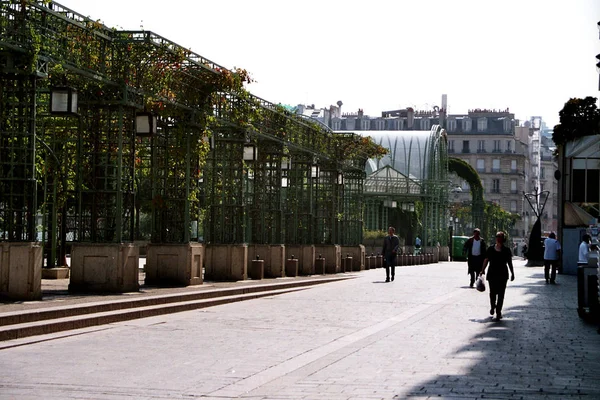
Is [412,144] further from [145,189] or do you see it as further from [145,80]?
[145,80]

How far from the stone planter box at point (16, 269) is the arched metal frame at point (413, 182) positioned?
4648 cm

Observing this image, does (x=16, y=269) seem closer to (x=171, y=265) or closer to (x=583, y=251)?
(x=171, y=265)

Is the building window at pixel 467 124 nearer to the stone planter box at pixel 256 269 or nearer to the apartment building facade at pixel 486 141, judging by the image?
the apartment building facade at pixel 486 141

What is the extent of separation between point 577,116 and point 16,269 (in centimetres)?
2139

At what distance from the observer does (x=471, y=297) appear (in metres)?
26.7

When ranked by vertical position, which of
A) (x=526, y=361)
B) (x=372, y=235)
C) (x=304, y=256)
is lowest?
(x=526, y=361)

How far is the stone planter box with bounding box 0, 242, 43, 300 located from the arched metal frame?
153 feet

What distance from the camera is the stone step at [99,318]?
47.6 feet

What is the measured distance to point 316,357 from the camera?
13203 mm

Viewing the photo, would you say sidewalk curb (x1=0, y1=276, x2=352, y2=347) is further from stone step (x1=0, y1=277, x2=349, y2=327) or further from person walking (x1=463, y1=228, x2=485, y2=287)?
person walking (x1=463, y1=228, x2=485, y2=287)

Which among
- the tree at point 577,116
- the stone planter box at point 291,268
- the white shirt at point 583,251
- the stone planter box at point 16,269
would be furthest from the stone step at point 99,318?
the tree at point 577,116

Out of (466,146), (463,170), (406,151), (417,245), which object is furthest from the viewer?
(466,146)

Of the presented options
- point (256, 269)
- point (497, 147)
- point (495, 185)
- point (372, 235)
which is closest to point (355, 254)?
point (256, 269)

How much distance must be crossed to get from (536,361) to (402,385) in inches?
115
